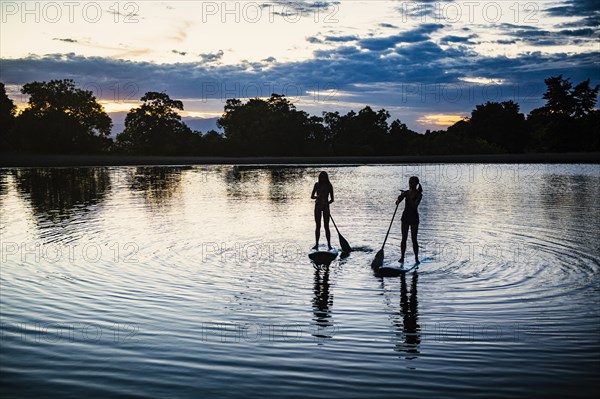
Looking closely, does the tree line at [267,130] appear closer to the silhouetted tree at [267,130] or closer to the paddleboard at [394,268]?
the silhouetted tree at [267,130]

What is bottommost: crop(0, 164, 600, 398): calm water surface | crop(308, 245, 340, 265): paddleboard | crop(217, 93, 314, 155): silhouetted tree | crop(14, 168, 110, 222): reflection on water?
crop(0, 164, 600, 398): calm water surface

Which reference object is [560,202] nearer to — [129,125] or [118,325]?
[118,325]

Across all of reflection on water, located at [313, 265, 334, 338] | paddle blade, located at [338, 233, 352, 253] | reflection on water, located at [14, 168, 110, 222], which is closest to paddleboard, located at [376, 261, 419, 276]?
reflection on water, located at [313, 265, 334, 338]

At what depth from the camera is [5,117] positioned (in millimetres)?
87438

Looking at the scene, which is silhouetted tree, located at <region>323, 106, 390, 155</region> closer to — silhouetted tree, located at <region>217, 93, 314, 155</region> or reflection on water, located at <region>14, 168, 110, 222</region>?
silhouetted tree, located at <region>217, 93, 314, 155</region>

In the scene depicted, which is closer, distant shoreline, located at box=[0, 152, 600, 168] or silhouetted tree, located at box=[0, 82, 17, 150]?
distant shoreline, located at box=[0, 152, 600, 168]

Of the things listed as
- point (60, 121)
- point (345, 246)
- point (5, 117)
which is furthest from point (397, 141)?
point (345, 246)

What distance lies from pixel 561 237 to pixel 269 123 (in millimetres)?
77079

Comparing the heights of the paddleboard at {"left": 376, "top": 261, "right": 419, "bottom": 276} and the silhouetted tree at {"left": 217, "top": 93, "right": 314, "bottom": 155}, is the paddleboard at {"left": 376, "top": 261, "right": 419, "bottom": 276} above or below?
below

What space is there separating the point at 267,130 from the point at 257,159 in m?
6.43

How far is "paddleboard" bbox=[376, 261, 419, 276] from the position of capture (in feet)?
39.5

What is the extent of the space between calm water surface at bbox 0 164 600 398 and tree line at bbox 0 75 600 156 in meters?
72.2

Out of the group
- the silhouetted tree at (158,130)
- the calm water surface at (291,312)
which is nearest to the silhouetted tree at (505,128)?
the silhouetted tree at (158,130)

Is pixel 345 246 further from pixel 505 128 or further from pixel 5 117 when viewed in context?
pixel 505 128
